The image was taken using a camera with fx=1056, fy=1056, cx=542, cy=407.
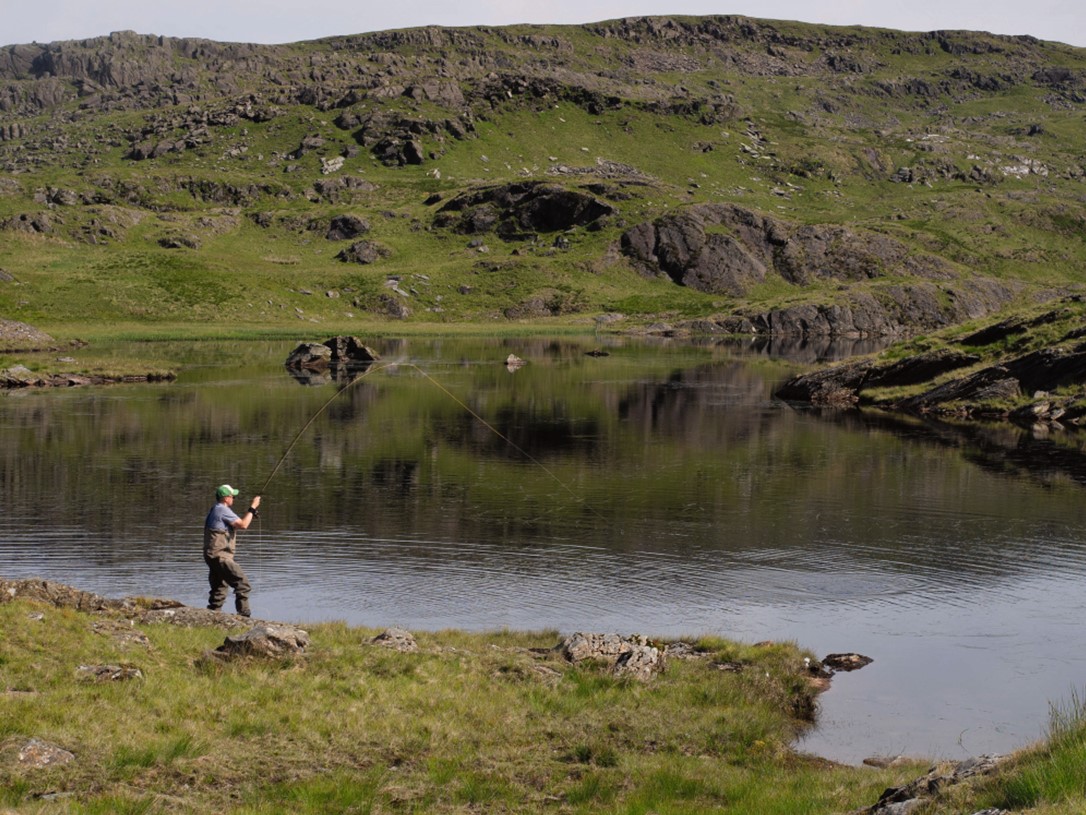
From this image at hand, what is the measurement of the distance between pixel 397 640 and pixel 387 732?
4.54 m

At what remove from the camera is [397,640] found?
19.1 metres

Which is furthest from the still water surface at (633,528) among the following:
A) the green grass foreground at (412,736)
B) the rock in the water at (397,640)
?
the rock in the water at (397,640)

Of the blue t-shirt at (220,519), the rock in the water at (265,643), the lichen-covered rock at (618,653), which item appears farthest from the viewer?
the blue t-shirt at (220,519)

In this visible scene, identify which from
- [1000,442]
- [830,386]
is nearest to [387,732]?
[1000,442]

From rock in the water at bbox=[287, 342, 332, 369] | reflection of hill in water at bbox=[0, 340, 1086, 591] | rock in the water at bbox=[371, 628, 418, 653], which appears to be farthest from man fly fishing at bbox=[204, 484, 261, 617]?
rock in the water at bbox=[287, 342, 332, 369]

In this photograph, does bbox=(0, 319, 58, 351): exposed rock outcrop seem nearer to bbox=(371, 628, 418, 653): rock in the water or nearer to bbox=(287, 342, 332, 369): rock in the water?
bbox=(287, 342, 332, 369): rock in the water

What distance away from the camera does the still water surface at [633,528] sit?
885 inches

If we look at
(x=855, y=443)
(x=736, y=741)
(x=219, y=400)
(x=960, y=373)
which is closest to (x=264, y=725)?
(x=736, y=741)

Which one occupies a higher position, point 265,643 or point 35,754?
point 35,754

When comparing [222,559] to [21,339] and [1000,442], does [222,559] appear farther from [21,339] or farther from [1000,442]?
[21,339]

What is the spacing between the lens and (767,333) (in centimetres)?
17662

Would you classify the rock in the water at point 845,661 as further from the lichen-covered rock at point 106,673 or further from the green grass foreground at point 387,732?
the lichen-covered rock at point 106,673

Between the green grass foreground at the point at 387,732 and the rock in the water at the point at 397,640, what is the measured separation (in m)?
0.32

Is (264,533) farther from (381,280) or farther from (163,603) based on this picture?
(381,280)
